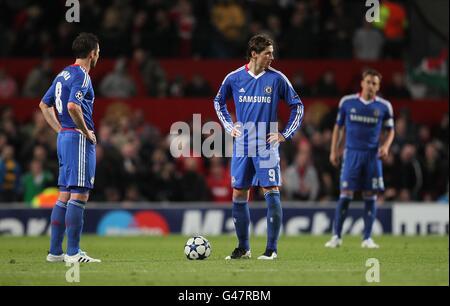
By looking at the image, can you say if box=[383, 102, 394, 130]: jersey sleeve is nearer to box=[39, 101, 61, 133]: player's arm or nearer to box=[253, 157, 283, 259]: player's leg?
box=[253, 157, 283, 259]: player's leg

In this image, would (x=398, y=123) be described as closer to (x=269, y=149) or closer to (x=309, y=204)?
(x=309, y=204)

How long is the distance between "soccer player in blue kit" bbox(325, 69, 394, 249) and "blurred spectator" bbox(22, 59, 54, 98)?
7943 millimetres

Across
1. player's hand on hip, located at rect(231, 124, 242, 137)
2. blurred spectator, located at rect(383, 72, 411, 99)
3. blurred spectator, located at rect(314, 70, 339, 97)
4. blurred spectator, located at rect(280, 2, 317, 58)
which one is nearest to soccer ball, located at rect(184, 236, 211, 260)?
player's hand on hip, located at rect(231, 124, 242, 137)

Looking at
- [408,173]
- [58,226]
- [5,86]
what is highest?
[5,86]

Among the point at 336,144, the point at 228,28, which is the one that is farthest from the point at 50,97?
the point at 228,28

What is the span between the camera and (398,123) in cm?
2045

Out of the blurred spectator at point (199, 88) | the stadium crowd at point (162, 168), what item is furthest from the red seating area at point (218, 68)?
the stadium crowd at point (162, 168)

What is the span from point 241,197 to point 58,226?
2.08 m

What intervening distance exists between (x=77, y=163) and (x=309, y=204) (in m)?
8.84

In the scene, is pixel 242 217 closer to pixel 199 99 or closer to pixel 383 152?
pixel 383 152

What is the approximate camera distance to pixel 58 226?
10969 millimetres

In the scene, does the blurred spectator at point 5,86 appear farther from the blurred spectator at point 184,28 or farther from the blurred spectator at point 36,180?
the blurred spectator at point 184,28

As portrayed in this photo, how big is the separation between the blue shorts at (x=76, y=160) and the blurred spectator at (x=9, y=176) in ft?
26.6

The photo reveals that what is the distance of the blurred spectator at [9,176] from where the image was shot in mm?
18641
